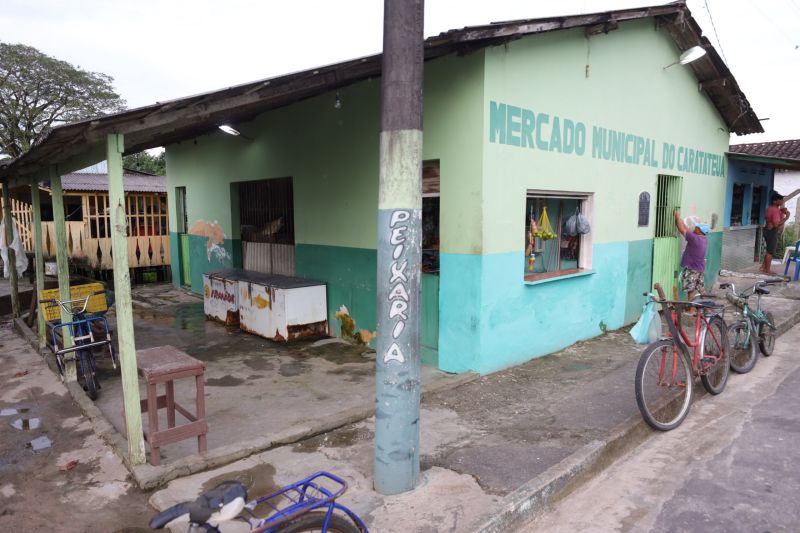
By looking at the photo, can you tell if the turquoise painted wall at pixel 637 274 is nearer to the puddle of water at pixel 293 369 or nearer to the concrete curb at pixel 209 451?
the concrete curb at pixel 209 451

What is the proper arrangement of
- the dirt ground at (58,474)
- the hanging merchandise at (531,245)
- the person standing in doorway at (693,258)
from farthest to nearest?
the person standing in doorway at (693,258)
the hanging merchandise at (531,245)
the dirt ground at (58,474)

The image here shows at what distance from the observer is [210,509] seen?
2148 millimetres

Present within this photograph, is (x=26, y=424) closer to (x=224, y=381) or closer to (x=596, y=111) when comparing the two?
(x=224, y=381)

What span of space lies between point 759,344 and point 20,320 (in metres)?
11.7

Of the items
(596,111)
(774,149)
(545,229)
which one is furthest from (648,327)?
(774,149)

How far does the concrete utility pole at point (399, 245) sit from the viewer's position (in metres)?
3.35

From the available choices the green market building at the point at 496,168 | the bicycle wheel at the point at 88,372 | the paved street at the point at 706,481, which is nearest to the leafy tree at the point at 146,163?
the green market building at the point at 496,168

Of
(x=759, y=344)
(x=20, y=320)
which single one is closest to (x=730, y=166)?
(x=759, y=344)

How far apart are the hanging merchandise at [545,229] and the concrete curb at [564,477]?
2806 mm

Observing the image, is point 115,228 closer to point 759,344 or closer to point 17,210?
point 759,344

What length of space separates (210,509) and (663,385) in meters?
4.36

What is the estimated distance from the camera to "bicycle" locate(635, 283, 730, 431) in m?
4.75

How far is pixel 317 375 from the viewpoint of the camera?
6.28 metres

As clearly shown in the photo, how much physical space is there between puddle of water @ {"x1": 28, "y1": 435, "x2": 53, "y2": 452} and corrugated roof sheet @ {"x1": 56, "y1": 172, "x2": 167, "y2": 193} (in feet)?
35.7
